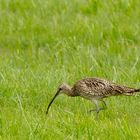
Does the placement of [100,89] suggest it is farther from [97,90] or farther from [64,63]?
[64,63]

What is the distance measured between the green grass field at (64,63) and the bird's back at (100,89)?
22 cm

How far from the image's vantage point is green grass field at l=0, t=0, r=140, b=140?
342 inches

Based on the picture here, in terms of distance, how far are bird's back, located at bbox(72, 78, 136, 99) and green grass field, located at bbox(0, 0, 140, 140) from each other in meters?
0.22

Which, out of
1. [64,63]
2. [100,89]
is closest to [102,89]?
[100,89]

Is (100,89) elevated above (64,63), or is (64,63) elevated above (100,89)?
(100,89)

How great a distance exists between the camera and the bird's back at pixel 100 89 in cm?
963

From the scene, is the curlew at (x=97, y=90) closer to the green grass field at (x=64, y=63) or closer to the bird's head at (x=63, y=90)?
the bird's head at (x=63, y=90)

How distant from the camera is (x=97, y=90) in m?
9.65

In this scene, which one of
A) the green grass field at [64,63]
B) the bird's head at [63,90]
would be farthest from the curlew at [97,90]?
the green grass field at [64,63]

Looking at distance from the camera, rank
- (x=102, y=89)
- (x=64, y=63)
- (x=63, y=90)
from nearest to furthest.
→ (x=102, y=89), (x=63, y=90), (x=64, y=63)

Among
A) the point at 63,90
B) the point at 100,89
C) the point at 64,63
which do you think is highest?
the point at 100,89

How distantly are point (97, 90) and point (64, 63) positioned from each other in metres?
2.25

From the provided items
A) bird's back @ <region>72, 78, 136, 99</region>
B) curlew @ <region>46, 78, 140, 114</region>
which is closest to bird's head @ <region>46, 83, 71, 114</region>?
curlew @ <region>46, 78, 140, 114</region>

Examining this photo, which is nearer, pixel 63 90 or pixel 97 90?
pixel 97 90
